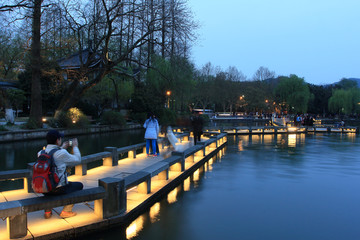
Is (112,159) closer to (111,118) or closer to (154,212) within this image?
(154,212)

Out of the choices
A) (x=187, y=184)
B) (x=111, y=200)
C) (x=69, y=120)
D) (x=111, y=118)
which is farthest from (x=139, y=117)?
(x=111, y=200)

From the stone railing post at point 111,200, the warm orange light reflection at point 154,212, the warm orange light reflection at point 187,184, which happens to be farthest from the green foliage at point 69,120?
the stone railing post at point 111,200

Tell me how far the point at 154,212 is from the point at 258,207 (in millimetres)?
2175

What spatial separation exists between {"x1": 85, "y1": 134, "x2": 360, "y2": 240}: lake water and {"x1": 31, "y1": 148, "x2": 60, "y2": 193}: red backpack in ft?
3.75

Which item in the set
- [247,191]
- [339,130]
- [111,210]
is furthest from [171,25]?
[339,130]

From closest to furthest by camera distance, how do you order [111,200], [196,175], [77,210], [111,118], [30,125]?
[111,200], [77,210], [196,175], [30,125], [111,118]

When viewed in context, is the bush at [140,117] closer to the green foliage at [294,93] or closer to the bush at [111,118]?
the bush at [111,118]

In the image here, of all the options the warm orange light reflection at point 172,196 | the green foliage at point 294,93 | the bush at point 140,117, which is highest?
the green foliage at point 294,93

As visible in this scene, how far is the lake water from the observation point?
4.84 m

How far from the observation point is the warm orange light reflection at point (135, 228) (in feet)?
15.4

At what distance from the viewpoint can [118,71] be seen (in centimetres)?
3167

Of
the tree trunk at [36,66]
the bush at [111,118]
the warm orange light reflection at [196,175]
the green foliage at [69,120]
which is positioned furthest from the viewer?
the bush at [111,118]

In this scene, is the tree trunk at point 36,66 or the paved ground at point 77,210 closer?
the paved ground at point 77,210

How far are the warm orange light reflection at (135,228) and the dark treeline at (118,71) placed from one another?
41.0 ft
